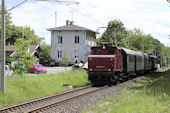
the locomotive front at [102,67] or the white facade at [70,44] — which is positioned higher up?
the white facade at [70,44]

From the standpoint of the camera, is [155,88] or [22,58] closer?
[22,58]

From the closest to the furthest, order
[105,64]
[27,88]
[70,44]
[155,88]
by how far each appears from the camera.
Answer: [27,88] → [155,88] → [105,64] → [70,44]

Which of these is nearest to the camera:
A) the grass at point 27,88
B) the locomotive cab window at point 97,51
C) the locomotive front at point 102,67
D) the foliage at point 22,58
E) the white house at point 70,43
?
the grass at point 27,88

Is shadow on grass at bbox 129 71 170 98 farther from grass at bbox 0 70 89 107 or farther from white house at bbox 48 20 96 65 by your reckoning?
white house at bbox 48 20 96 65

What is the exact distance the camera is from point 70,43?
55688 millimetres

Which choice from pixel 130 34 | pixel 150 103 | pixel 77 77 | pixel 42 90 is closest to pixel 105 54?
pixel 77 77

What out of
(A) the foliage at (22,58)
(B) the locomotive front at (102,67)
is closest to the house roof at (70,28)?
(B) the locomotive front at (102,67)

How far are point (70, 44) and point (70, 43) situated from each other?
0.25 metres

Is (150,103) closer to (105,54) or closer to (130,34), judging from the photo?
(105,54)

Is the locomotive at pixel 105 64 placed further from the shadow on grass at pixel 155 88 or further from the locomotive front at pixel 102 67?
the shadow on grass at pixel 155 88

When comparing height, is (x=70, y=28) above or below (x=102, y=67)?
above

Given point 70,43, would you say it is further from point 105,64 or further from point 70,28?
point 105,64

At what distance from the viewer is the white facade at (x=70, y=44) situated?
180ft

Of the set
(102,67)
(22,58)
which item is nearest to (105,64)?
(102,67)
